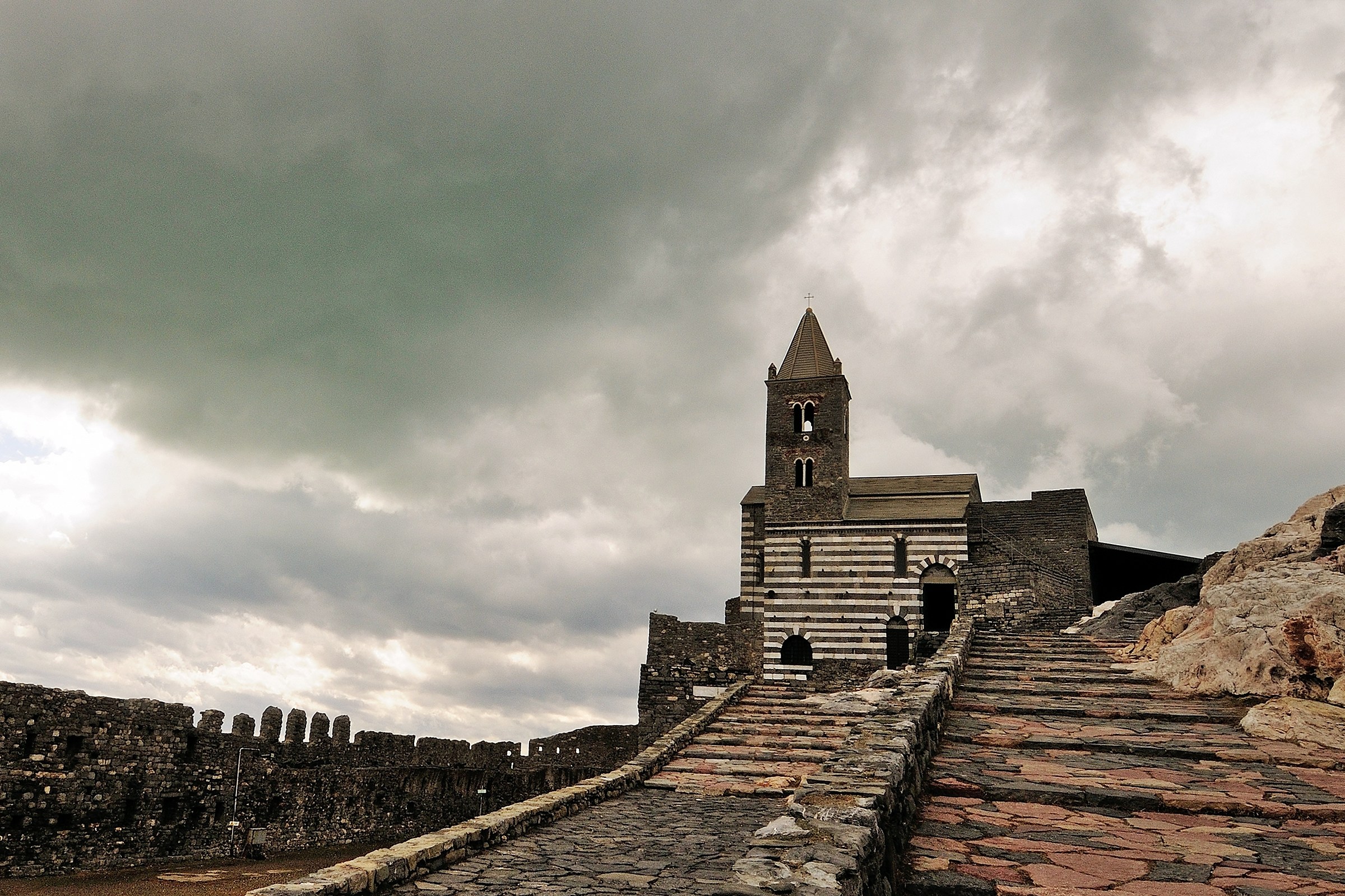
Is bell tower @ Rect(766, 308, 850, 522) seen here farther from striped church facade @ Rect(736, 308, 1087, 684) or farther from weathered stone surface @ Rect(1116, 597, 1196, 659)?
weathered stone surface @ Rect(1116, 597, 1196, 659)

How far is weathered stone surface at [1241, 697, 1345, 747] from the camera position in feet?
26.3

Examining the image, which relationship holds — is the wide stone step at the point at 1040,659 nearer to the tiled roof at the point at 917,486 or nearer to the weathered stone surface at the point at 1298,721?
the weathered stone surface at the point at 1298,721

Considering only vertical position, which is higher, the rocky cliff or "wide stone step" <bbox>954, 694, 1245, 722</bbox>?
the rocky cliff

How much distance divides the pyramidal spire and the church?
5 cm

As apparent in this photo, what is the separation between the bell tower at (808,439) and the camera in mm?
31172

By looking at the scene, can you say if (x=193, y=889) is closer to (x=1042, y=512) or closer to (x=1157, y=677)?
(x=1157, y=677)

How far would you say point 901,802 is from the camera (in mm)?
5602

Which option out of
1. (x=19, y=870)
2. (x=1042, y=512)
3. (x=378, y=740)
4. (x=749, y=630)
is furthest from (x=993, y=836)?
(x=1042, y=512)

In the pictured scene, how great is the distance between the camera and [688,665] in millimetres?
23719

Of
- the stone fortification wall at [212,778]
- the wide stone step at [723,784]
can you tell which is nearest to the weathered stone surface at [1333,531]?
the wide stone step at [723,784]

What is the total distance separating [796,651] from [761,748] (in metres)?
17.4

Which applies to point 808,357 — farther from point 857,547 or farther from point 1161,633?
point 1161,633

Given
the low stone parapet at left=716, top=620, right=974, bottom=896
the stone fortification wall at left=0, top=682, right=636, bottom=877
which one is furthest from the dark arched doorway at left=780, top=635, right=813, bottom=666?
the low stone parapet at left=716, top=620, right=974, bottom=896

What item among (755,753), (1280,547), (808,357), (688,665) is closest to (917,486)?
(808,357)
